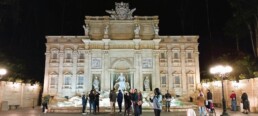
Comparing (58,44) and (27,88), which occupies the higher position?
(58,44)

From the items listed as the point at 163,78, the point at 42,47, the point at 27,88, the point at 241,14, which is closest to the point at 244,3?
the point at 241,14

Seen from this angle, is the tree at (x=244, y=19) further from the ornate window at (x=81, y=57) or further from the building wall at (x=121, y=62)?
the ornate window at (x=81, y=57)

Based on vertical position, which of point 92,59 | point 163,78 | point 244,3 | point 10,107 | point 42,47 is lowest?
point 10,107

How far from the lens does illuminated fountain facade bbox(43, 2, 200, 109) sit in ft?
108

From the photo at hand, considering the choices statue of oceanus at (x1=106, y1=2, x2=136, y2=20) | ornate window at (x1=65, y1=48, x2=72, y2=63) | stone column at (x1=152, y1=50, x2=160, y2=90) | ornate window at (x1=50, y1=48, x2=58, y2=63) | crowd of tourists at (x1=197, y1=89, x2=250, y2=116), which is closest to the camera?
crowd of tourists at (x1=197, y1=89, x2=250, y2=116)

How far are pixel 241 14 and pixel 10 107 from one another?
25.2 meters

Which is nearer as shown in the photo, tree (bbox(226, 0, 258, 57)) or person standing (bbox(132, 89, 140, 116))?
person standing (bbox(132, 89, 140, 116))

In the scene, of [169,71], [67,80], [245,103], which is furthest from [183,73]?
[245,103]

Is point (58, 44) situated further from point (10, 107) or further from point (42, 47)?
point (10, 107)

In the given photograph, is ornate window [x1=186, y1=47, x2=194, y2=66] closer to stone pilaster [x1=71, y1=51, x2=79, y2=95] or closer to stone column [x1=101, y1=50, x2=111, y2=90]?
stone column [x1=101, y1=50, x2=111, y2=90]

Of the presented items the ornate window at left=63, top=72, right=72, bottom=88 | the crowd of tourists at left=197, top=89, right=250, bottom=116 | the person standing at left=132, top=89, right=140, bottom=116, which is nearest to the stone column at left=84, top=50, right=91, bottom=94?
the ornate window at left=63, top=72, right=72, bottom=88

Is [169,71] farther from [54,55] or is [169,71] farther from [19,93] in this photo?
[19,93]

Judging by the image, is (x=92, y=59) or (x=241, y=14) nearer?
(x=241, y=14)

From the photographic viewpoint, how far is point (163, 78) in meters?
33.6
